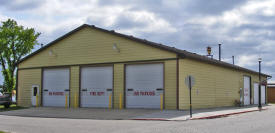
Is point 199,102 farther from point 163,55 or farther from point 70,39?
point 70,39

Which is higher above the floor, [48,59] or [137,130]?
[48,59]

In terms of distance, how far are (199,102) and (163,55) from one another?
4.65m

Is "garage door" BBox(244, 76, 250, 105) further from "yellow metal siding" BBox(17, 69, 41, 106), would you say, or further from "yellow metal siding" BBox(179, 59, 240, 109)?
"yellow metal siding" BBox(17, 69, 41, 106)

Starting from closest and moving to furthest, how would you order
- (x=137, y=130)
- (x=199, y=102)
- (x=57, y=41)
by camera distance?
(x=137, y=130) → (x=199, y=102) → (x=57, y=41)

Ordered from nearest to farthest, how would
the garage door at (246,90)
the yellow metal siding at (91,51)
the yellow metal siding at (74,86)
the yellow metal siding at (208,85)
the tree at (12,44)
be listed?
the yellow metal siding at (208,85), the yellow metal siding at (91,51), the yellow metal siding at (74,86), the garage door at (246,90), the tree at (12,44)

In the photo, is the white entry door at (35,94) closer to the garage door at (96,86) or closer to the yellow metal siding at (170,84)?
the garage door at (96,86)

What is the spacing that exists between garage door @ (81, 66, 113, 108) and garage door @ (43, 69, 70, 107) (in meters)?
1.74

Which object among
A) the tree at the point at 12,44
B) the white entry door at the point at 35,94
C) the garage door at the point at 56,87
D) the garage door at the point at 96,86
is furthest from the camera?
the tree at the point at 12,44

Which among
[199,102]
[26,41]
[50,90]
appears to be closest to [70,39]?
[50,90]

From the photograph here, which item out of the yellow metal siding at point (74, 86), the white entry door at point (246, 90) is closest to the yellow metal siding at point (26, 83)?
the yellow metal siding at point (74, 86)

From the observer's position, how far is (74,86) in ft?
92.9

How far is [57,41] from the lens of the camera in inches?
1176

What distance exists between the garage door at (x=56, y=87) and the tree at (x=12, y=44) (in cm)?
2154

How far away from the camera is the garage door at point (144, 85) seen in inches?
953
